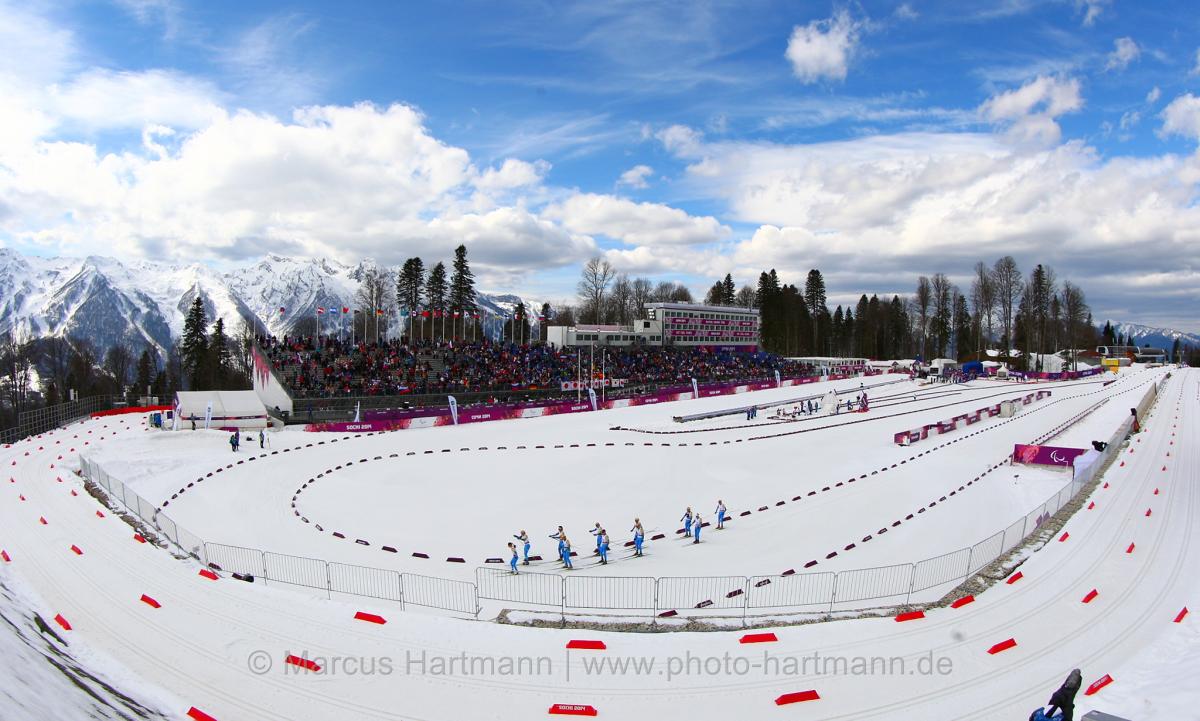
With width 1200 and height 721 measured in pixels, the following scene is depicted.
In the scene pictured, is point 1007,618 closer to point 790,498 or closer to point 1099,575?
point 1099,575

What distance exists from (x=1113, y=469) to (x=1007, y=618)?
71.8 ft

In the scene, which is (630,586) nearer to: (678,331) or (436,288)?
(678,331)

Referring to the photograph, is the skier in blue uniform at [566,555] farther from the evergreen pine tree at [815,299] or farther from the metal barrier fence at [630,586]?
the evergreen pine tree at [815,299]

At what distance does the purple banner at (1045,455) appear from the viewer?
28391 millimetres

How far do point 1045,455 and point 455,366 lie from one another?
133 feet

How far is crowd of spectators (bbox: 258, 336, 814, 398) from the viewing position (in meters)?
44.9

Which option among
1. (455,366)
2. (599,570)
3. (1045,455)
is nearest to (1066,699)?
(599,570)

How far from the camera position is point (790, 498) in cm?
2467

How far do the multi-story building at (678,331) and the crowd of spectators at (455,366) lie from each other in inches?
74.6

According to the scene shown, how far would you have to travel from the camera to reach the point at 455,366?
2050 inches

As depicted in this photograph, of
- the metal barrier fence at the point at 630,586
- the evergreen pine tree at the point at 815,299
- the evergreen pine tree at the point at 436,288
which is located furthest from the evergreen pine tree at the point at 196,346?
the evergreen pine tree at the point at 815,299

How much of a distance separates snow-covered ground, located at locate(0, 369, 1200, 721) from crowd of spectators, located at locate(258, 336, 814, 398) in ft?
31.5

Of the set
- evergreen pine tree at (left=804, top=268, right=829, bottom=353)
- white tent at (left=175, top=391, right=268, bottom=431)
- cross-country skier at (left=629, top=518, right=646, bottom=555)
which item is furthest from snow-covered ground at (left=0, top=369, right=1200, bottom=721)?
evergreen pine tree at (left=804, top=268, right=829, bottom=353)

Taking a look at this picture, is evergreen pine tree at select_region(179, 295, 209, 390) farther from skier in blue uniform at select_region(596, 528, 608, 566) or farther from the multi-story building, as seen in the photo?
skier in blue uniform at select_region(596, 528, 608, 566)
